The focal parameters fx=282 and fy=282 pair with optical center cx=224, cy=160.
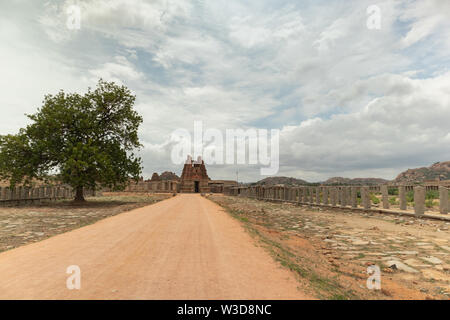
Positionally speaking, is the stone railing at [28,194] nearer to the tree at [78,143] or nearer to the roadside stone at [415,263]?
the tree at [78,143]

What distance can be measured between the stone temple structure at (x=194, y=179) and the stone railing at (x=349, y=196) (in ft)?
128

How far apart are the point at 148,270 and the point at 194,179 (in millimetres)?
74976

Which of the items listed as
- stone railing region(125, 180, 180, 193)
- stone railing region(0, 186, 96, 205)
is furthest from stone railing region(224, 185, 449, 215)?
stone railing region(125, 180, 180, 193)

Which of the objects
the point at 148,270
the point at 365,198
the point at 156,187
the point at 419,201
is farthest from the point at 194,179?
the point at 148,270

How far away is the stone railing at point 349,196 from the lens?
13.3 m

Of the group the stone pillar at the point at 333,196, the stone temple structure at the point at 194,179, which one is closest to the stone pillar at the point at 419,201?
the stone pillar at the point at 333,196

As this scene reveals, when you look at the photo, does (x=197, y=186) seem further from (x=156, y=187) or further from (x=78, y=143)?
(x=78, y=143)

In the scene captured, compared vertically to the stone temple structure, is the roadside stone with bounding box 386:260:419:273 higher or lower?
lower

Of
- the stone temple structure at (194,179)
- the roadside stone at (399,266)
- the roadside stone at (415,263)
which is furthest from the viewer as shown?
the stone temple structure at (194,179)

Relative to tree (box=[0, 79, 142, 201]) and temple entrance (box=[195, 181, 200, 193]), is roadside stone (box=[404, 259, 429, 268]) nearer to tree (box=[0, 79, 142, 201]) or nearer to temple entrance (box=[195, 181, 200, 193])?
tree (box=[0, 79, 142, 201])

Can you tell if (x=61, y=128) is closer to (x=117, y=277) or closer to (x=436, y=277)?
(x=117, y=277)

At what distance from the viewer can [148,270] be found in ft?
15.3

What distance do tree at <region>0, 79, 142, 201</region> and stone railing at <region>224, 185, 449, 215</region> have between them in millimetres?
15211

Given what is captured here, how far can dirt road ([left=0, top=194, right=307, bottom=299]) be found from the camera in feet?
12.2
